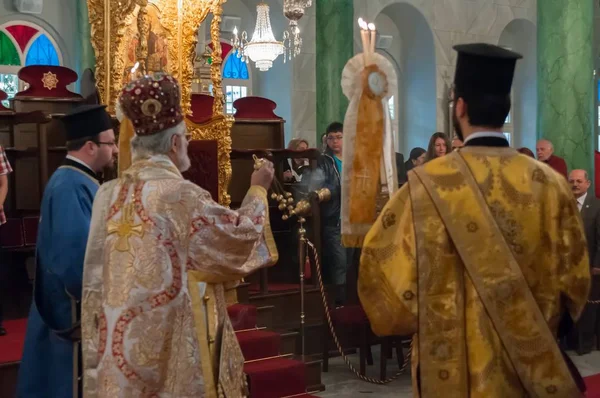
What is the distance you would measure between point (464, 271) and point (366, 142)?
6.93 feet

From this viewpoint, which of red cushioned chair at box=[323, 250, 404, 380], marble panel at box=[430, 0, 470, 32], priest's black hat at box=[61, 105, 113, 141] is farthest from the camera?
marble panel at box=[430, 0, 470, 32]

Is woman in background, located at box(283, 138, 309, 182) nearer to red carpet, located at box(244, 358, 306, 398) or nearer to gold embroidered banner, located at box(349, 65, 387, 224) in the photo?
red carpet, located at box(244, 358, 306, 398)

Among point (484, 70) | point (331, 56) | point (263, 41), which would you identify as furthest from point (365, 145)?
point (331, 56)

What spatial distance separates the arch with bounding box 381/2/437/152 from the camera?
1925 cm

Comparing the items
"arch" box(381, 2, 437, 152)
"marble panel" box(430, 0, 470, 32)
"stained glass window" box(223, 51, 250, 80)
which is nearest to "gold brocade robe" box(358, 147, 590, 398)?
"stained glass window" box(223, 51, 250, 80)

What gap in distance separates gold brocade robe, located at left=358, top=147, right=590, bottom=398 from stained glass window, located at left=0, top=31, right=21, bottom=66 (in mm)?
13378

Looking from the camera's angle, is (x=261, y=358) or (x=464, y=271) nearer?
(x=464, y=271)

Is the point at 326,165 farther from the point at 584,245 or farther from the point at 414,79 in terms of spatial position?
the point at 414,79

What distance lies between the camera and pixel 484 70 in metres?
3.11

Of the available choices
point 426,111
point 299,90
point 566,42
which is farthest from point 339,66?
point 426,111

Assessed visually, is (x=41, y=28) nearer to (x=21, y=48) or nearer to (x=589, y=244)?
(x=21, y=48)

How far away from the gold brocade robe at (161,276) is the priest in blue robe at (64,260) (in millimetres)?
609

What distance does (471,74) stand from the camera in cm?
312

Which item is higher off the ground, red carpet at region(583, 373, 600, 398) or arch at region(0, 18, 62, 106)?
arch at region(0, 18, 62, 106)
